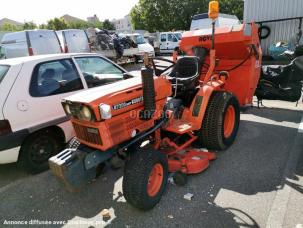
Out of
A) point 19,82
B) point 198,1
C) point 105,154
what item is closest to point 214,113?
point 105,154

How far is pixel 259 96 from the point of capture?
18.3ft

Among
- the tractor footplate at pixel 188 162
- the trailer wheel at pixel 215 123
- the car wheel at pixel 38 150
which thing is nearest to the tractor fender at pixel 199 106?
the trailer wheel at pixel 215 123

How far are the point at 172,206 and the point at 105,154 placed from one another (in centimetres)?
93

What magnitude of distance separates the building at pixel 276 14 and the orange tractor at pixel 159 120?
706 cm

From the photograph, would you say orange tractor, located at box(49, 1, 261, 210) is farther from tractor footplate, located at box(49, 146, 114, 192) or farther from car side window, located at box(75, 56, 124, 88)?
car side window, located at box(75, 56, 124, 88)

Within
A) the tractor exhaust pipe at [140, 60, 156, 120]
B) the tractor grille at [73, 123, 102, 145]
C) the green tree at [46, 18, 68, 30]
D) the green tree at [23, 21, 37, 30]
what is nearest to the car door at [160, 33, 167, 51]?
the tractor exhaust pipe at [140, 60, 156, 120]

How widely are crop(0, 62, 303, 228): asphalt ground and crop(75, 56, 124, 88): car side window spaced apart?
1.52 metres

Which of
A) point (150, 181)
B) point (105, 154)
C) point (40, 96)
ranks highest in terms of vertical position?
point (40, 96)

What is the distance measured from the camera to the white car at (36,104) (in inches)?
133

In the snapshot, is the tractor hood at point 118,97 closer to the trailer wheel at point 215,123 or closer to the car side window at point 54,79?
the trailer wheel at point 215,123

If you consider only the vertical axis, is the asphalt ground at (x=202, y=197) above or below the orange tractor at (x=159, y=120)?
below

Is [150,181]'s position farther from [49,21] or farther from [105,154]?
[49,21]

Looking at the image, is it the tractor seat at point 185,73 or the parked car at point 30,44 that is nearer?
the tractor seat at point 185,73

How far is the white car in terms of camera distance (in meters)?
3.38
